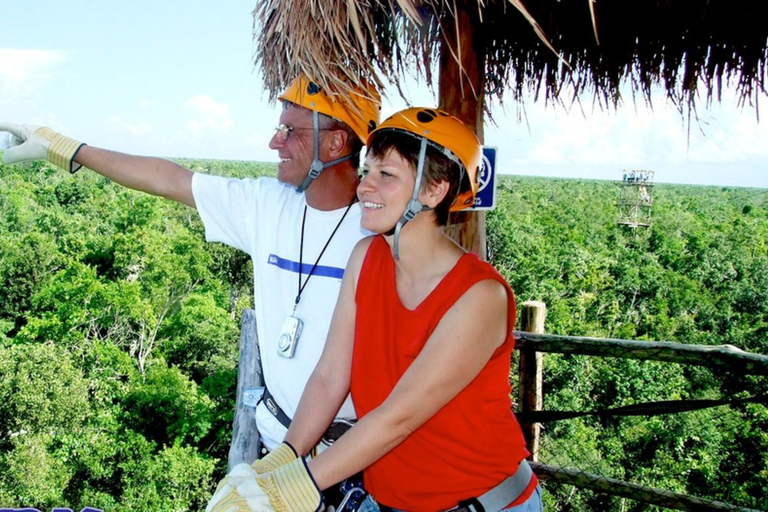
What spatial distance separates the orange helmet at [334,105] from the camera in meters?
2.04

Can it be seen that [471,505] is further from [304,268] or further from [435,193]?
[304,268]

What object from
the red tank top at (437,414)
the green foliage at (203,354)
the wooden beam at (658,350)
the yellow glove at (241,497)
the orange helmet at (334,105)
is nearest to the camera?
the yellow glove at (241,497)

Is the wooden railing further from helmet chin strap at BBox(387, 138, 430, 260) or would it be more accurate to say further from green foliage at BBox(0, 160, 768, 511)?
green foliage at BBox(0, 160, 768, 511)

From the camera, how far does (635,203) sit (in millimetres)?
55531

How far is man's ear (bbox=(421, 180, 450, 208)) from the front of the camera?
1.56 meters

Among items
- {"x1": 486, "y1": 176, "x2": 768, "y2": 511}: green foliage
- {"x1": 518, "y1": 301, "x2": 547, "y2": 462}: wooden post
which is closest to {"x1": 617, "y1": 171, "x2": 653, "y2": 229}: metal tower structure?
{"x1": 486, "y1": 176, "x2": 768, "y2": 511}: green foliage

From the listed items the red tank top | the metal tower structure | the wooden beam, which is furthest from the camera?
the metal tower structure

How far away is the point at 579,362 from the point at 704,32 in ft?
78.0

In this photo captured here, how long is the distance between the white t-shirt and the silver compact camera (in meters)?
0.03

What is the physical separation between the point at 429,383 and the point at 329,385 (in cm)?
38

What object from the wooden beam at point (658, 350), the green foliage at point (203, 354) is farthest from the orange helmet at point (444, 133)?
the green foliage at point (203, 354)

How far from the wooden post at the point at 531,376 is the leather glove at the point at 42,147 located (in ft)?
7.61

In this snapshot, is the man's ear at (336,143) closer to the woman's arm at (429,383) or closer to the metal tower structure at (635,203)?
the woman's arm at (429,383)

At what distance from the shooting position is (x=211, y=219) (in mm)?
2246
